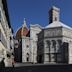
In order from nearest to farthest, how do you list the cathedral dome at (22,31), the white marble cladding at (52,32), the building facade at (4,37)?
1. the building facade at (4,37)
2. the white marble cladding at (52,32)
3. the cathedral dome at (22,31)

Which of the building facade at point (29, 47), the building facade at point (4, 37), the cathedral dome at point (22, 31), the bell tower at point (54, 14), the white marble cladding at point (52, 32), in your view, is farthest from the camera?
the cathedral dome at point (22, 31)

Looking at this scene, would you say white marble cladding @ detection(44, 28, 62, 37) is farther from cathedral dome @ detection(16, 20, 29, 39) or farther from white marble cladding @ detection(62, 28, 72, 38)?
cathedral dome @ detection(16, 20, 29, 39)

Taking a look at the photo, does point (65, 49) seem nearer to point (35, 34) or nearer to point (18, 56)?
point (35, 34)

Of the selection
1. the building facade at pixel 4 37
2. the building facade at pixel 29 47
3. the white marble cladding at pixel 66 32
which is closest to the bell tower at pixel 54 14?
the building facade at pixel 29 47

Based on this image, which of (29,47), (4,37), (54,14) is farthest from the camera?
(54,14)

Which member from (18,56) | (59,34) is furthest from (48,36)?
(18,56)

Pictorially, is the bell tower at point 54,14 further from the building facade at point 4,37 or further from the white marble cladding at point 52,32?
the building facade at point 4,37

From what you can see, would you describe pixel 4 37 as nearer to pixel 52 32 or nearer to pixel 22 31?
pixel 52 32

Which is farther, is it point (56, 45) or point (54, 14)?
point (54, 14)

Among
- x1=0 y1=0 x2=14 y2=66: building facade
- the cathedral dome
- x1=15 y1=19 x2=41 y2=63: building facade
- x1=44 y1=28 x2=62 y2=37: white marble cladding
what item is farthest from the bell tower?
x1=0 y1=0 x2=14 y2=66: building facade

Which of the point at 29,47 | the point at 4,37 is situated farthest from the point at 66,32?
the point at 4,37

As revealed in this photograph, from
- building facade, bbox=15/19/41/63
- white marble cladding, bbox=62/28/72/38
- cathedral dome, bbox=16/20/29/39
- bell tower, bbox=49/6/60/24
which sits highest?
bell tower, bbox=49/6/60/24

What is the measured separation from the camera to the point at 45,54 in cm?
6838

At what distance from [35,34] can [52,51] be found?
1719 cm
